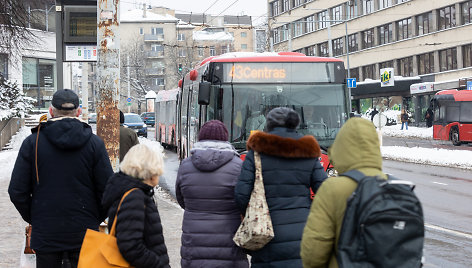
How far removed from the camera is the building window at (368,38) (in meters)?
69.3

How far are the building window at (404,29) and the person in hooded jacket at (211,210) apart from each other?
60.7 m

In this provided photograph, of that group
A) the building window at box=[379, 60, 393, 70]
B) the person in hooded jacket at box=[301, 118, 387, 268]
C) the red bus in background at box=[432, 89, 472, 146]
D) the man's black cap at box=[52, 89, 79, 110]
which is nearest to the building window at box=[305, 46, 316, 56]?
the building window at box=[379, 60, 393, 70]

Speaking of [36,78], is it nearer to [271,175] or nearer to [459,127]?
[459,127]

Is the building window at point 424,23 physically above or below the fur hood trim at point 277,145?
above

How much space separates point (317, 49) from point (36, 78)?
41.3 m

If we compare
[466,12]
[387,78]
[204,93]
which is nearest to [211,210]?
[204,93]

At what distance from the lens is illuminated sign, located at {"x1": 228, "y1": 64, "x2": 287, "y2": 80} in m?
12.4

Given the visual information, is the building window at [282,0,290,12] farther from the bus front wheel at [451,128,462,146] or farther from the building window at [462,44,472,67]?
the bus front wheel at [451,128,462,146]

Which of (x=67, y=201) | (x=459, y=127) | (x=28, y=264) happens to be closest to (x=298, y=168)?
(x=67, y=201)

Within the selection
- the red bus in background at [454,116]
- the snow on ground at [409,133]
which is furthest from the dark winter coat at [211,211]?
the snow on ground at [409,133]

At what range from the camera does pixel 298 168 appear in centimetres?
490

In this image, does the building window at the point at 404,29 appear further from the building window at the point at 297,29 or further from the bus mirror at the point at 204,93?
the bus mirror at the point at 204,93

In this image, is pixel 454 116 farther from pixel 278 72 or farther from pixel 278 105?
pixel 278 105

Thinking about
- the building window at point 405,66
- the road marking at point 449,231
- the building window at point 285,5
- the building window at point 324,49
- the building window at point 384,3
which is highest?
the building window at point 285,5
